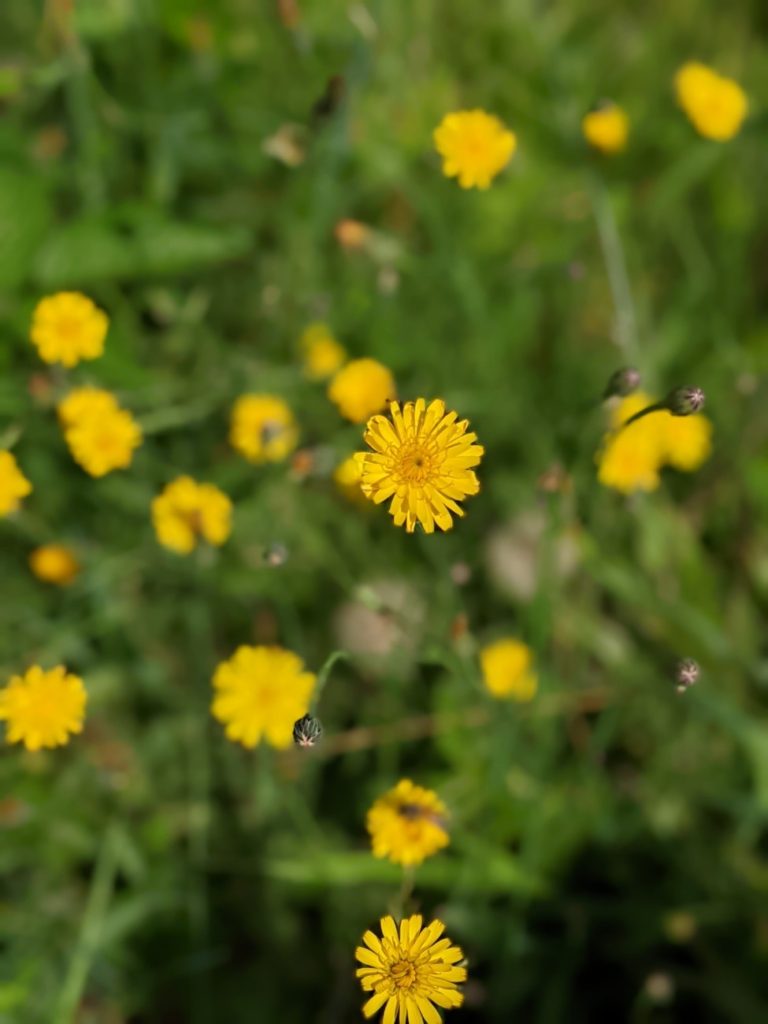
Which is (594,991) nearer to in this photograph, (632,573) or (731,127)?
(632,573)

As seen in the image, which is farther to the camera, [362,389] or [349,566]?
[349,566]

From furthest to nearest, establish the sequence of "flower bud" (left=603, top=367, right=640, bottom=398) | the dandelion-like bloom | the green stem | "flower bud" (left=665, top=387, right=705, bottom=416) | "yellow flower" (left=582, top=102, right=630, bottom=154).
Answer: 1. "yellow flower" (left=582, top=102, right=630, bottom=154)
2. the green stem
3. "flower bud" (left=603, top=367, right=640, bottom=398)
4. "flower bud" (left=665, top=387, right=705, bottom=416)
5. the dandelion-like bloom

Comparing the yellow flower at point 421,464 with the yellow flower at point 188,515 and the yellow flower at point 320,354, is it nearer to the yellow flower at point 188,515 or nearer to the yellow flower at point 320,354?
the yellow flower at point 188,515

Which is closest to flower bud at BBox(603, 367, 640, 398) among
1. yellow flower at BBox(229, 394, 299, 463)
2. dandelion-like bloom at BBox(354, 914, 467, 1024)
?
yellow flower at BBox(229, 394, 299, 463)

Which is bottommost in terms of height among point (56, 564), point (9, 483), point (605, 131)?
point (9, 483)

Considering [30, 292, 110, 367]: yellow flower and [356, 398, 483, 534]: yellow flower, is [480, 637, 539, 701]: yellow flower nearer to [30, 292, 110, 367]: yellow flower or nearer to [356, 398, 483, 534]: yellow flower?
[356, 398, 483, 534]: yellow flower

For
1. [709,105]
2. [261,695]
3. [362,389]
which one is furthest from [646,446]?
[261,695]

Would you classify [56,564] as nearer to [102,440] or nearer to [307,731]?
[102,440]
